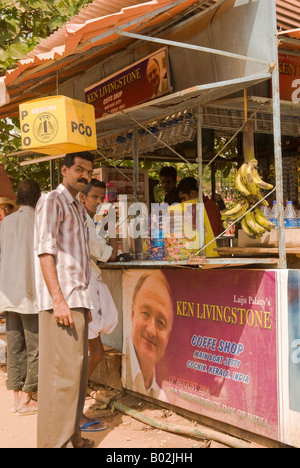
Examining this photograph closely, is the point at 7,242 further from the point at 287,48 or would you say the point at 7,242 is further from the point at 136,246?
the point at 287,48

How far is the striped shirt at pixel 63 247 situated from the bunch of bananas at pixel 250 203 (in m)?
1.25

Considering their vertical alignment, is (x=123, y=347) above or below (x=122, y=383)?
above

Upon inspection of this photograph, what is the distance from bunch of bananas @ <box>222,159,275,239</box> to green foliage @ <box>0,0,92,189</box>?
3.82m

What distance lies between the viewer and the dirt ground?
4109mm

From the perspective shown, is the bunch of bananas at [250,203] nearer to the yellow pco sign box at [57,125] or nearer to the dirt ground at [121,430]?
the yellow pco sign box at [57,125]

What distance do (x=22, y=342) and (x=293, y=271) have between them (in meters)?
2.91

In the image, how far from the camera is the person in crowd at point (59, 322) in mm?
3459

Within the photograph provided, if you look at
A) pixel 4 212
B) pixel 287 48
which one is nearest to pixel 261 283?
pixel 287 48

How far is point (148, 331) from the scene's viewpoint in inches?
198

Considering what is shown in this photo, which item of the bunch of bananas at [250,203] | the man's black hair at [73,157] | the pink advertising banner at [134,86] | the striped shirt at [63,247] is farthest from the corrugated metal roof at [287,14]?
the striped shirt at [63,247]

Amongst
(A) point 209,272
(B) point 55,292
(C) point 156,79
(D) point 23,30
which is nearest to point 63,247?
(B) point 55,292

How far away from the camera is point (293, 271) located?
3.67 m

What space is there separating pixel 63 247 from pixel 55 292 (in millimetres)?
327
